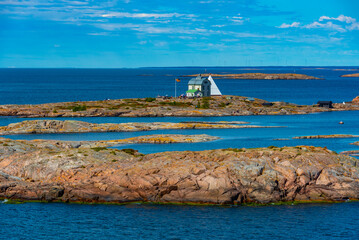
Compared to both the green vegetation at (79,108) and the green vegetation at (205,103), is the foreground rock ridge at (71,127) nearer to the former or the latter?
the green vegetation at (79,108)

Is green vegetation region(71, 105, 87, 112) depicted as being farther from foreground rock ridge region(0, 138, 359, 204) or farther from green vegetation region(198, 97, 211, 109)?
foreground rock ridge region(0, 138, 359, 204)

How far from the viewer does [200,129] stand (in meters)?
106

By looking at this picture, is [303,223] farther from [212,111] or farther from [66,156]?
[212,111]

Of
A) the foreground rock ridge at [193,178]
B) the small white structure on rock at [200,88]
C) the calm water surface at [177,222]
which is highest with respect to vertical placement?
the small white structure on rock at [200,88]

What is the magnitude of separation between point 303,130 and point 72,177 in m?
64.6

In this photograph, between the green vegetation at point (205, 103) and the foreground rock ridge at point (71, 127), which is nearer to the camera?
the foreground rock ridge at point (71, 127)

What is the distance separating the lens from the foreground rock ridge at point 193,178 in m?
48.8

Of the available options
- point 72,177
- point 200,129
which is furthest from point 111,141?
point 72,177

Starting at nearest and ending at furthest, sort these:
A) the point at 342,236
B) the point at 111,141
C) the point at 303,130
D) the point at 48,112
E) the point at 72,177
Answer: the point at 342,236 < the point at 72,177 < the point at 111,141 < the point at 303,130 < the point at 48,112

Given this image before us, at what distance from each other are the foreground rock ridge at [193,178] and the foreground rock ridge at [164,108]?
249 ft

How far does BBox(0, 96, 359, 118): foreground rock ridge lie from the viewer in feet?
429

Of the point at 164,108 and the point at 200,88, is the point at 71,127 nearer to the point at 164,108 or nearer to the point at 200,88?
the point at 164,108

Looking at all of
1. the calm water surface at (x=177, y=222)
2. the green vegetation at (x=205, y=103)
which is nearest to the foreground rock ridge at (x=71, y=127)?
the green vegetation at (x=205, y=103)

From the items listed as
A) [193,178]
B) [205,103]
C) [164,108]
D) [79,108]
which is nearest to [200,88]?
[205,103]
